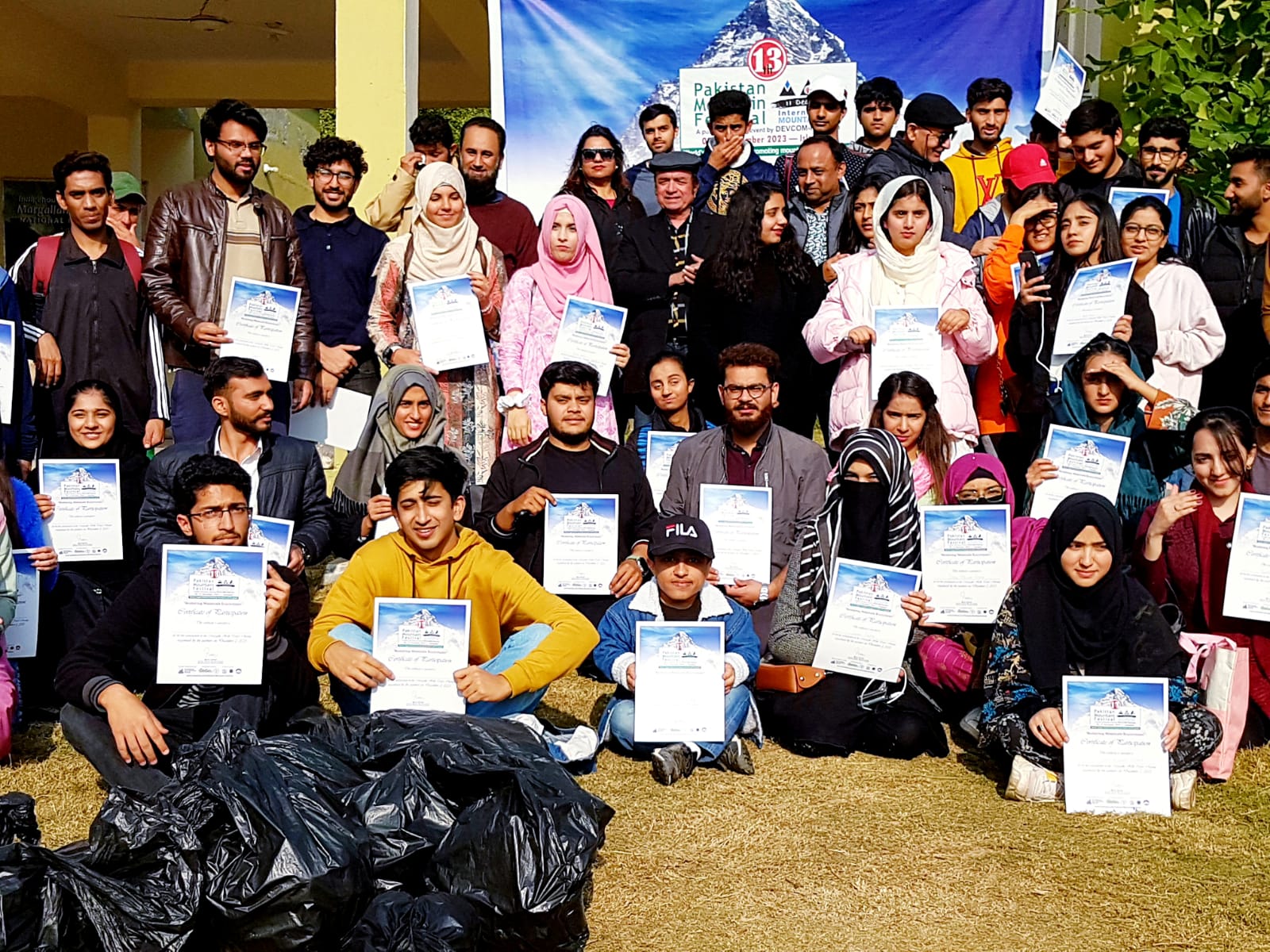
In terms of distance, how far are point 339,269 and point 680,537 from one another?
2750mm

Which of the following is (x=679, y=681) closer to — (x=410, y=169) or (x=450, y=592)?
(x=450, y=592)

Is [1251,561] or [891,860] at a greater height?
[1251,561]

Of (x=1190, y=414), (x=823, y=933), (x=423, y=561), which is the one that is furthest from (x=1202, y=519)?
(x=423, y=561)

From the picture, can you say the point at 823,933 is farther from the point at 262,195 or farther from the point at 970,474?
the point at 262,195

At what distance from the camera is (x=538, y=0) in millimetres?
9469

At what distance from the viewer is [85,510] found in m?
6.00

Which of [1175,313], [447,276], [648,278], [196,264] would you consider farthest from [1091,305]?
[196,264]

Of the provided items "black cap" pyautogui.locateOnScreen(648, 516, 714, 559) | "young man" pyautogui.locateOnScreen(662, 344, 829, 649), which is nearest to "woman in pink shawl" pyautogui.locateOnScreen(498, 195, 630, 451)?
"young man" pyautogui.locateOnScreen(662, 344, 829, 649)

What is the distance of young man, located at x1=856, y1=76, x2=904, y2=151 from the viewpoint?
25.1ft

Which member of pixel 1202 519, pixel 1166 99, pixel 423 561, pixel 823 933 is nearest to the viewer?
pixel 823 933

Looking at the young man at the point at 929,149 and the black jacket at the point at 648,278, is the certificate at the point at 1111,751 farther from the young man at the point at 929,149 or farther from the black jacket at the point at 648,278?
the young man at the point at 929,149

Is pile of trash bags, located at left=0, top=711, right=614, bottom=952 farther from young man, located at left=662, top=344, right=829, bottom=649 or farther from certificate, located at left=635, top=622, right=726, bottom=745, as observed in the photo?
young man, located at left=662, top=344, right=829, bottom=649

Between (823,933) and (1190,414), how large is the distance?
11.1 ft

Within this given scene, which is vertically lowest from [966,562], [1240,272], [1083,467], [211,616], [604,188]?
[211,616]
